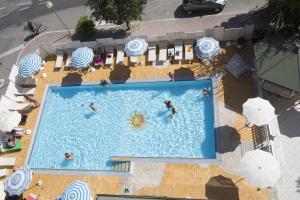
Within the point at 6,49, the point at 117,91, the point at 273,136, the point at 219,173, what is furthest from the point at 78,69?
the point at 273,136

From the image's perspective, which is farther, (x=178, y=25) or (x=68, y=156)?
(x=178, y=25)

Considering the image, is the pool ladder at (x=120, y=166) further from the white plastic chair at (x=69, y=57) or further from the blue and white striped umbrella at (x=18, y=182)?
the white plastic chair at (x=69, y=57)

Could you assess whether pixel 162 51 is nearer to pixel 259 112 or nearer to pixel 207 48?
pixel 207 48

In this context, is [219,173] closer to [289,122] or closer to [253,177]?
[253,177]

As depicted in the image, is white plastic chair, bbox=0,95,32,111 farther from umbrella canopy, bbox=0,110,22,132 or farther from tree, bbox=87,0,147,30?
tree, bbox=87,0,147,30

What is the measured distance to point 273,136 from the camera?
866 inches

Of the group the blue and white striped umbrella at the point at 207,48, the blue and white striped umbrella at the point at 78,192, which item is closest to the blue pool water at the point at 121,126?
the blue and white striped umbrella at the point at 207,48

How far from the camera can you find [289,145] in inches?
872

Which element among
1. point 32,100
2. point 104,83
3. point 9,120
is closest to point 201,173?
point 104,83

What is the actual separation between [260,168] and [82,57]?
16029 millimetres

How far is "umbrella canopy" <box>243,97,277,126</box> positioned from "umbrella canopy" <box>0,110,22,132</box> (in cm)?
1714

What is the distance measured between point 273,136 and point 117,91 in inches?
497

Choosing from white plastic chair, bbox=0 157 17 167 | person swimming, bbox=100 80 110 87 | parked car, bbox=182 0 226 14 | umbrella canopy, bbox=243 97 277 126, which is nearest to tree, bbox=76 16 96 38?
person swimming, bbox=100 80 110 87

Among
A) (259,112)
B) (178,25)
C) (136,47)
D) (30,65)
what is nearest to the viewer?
(259,112)
